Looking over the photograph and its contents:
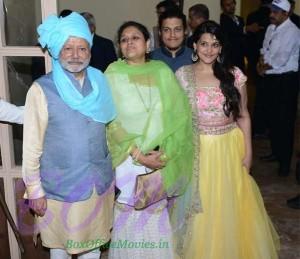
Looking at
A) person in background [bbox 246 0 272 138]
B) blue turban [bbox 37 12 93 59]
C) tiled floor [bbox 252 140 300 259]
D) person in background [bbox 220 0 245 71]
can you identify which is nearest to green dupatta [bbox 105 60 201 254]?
blue turban [bbox 37 12 93 59]

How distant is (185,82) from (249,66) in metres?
3.58

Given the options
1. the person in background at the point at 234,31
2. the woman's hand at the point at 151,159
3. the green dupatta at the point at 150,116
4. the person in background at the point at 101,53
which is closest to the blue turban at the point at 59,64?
the green dupatta at the point at 150,116

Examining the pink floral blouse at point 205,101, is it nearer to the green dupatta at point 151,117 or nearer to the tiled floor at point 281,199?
the green dupatta at point 151,117

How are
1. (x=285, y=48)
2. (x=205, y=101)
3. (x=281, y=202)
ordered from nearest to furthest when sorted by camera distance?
(x=205, y=101) < (x=281, y=202) < (x=285, y=48)

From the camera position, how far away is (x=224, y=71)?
2.28 metres

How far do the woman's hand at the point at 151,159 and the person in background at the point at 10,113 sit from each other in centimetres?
59

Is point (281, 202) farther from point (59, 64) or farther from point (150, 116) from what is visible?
point (59, 64)

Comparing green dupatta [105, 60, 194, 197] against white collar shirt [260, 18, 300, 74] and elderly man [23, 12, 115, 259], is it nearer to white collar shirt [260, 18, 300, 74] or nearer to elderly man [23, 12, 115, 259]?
elderly man [23, 12, 115, 259]

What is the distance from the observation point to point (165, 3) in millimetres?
4223

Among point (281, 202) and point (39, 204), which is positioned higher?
point (39, 204)

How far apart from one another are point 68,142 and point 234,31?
3110mm

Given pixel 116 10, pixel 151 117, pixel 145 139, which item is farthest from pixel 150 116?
pixel 116 10

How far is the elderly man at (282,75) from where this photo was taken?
3854 mm

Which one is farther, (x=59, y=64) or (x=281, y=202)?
(x=281, y=202)
